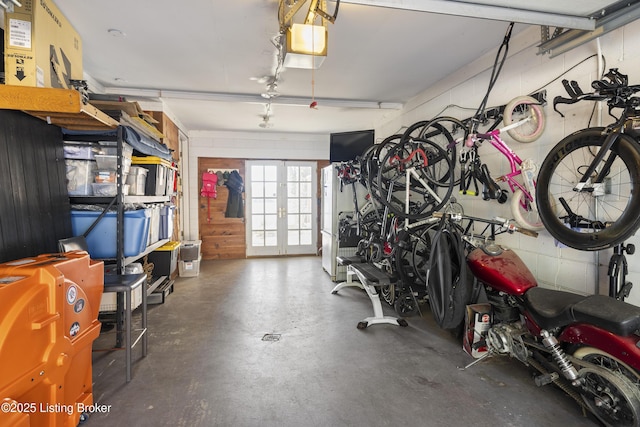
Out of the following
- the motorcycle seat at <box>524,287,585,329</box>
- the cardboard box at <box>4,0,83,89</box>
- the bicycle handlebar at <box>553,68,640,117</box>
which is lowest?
the motorcycle seat at <box>524,287,585,329</box>

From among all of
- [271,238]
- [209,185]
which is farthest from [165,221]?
[271,238]

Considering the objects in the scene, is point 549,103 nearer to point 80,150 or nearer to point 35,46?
point 35,46

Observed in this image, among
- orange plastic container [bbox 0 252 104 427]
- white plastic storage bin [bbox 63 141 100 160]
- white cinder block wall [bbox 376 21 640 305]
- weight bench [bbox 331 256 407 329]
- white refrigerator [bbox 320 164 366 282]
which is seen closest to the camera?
orange plastic container [bbox 0 252 104 427]

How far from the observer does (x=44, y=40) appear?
2.05m

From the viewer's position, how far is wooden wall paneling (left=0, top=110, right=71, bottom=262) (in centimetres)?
178

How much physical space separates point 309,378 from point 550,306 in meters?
1.66

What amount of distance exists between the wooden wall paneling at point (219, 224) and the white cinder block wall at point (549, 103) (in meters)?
4.73

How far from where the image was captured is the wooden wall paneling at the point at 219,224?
6.71 meters

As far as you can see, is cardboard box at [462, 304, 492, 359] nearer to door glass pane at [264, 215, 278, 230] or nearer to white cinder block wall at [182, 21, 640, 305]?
white cinder block wall at [182, 21, 640, 305]

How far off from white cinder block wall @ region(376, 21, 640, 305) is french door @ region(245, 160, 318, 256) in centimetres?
406

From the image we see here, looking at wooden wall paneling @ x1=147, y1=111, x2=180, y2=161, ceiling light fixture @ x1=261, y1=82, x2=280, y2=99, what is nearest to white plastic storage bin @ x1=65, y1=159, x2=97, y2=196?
wooden wall paneling @ x1=147, y1=111, x2=180, y2=161

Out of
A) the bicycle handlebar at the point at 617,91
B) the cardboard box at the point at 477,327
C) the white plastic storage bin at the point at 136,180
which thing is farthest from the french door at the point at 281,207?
the bicycle handlebar at the point at 617,91

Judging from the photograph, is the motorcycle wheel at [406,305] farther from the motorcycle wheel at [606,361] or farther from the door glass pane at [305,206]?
the door glass pane at [305,206]

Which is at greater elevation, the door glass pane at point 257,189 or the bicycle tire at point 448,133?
the bicycle tire at point 448,133
